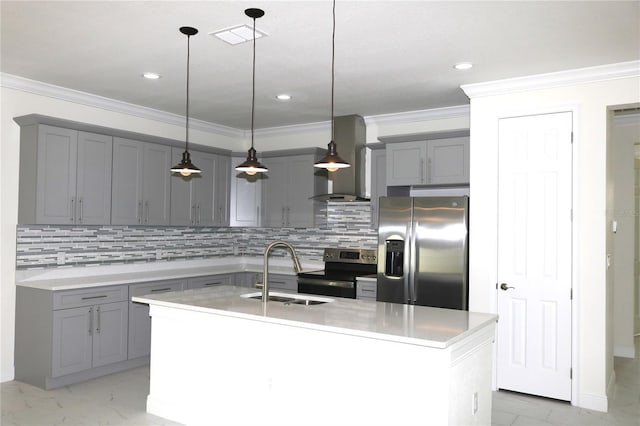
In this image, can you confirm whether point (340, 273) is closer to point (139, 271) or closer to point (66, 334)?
point (139, 271)

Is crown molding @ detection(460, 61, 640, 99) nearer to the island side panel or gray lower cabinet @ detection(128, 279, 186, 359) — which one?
the island side panel

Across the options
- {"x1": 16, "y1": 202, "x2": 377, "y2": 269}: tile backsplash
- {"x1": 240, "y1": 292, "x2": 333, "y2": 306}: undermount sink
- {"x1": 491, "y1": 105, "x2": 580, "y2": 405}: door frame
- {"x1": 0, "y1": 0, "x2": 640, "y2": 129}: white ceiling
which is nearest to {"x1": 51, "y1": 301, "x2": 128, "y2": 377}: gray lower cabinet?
{"x1": 16, "y1": 202, "x2": 377, "y2": 269}: tile backsplash

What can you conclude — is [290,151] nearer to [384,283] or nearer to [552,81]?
[384,283]

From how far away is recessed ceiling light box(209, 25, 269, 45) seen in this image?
3318mm

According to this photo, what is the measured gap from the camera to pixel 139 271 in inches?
224

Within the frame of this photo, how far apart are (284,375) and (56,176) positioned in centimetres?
293

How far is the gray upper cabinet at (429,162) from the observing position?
16.3 feet

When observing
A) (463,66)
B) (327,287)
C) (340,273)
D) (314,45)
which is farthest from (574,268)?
(314,45)

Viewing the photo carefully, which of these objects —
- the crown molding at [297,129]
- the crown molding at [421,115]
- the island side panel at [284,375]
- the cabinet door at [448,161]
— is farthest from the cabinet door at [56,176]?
the cabinet door at [448,161]

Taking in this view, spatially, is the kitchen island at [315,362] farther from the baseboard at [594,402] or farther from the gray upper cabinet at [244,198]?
the gray upper cabinet at [244,198]

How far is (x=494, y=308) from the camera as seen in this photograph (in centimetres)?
443

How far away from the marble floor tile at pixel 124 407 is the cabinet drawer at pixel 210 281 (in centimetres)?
119

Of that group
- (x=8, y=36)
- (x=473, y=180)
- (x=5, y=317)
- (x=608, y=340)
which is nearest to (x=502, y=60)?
(x=473, y=180)

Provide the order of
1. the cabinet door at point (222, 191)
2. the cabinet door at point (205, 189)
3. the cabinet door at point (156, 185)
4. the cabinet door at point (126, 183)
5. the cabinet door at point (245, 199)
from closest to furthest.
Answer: the cabinet door at point (126, 183), the cabinet door at point (156, 185), the cabinet door at point (205, 189), the cabinet door at point (222, 191), the cabinet door at point (245, 199)
